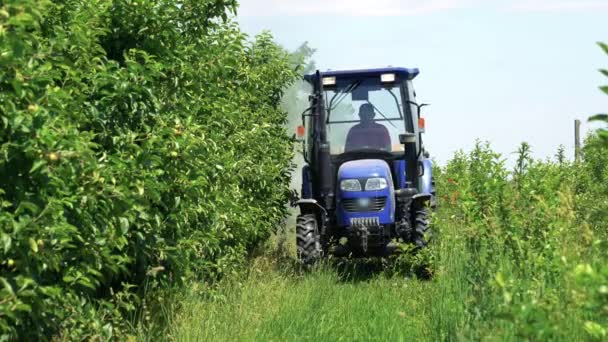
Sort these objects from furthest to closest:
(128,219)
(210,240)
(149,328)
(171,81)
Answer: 1. (210,240)
2. (171,81)
3. (149,328)
4. (128,219)

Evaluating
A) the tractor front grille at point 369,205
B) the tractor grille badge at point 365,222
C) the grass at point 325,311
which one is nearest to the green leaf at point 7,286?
the grass at point 325,311

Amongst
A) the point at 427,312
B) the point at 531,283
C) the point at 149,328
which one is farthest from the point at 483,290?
the point at 149,328

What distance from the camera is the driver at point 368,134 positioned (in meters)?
10.6

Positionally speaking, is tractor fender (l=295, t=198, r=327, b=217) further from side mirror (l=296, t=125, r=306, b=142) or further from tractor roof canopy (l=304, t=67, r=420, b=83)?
tractor roof canopy (l=304, t=67, r=420, b=83)

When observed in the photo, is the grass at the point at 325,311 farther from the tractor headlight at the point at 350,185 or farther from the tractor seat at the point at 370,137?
the tractor seat at the point at 370,137

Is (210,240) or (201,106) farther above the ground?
(201,106)

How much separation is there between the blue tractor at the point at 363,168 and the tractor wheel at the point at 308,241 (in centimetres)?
1

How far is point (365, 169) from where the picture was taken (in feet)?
33.1

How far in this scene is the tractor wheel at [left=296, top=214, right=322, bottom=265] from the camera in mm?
10039

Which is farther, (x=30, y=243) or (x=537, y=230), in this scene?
(x=537, y=230)

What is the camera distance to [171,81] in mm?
6297

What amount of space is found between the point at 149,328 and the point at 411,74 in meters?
5.92

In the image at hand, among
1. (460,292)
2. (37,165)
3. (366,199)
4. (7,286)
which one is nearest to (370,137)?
(366,199)

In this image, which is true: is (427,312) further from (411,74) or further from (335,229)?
(411,74)
